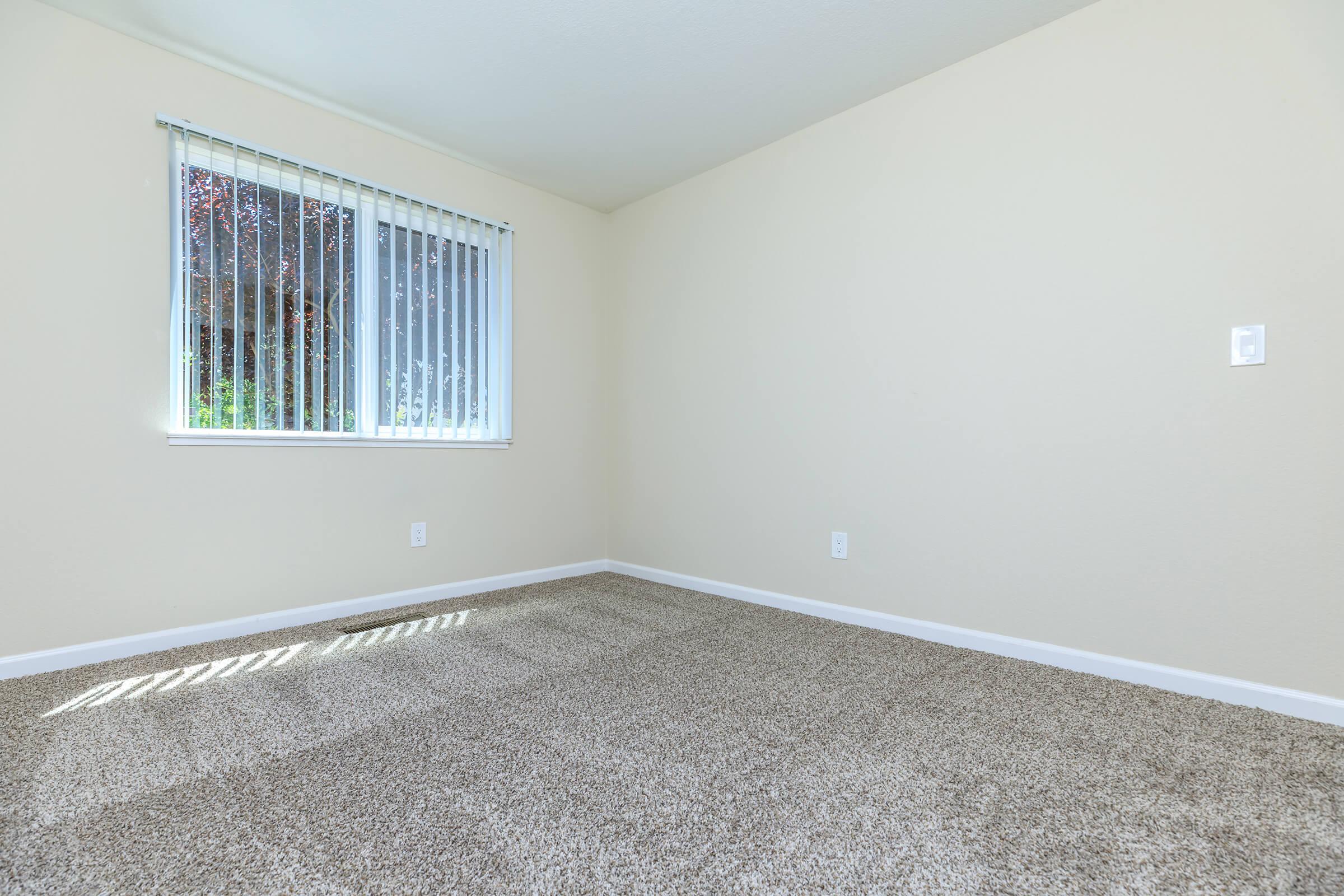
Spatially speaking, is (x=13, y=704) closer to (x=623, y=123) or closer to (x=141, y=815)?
(x=141, y=815)

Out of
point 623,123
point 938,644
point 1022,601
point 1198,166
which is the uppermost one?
point 623,123

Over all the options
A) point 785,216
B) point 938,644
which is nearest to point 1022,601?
point 938,644

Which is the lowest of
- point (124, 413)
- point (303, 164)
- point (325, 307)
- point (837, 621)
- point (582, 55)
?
point (837, 621)

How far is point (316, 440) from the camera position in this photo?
2693mm

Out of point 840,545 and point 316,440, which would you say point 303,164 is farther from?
Answer: point 840,545

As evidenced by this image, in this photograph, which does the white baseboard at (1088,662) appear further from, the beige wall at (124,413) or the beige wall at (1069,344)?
the beige wall at (124,413)

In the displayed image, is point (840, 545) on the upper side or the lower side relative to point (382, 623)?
upper

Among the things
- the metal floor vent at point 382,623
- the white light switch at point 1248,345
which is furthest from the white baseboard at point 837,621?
the white light switch at point 1248,345

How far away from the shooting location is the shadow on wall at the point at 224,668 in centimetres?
186

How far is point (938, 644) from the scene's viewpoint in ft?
7.98

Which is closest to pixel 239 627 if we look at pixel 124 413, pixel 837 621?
pixel 124 413

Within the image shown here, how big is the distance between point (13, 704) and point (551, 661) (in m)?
1.54

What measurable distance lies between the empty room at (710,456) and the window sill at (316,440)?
0.02m

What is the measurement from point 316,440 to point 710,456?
188 centimetres
